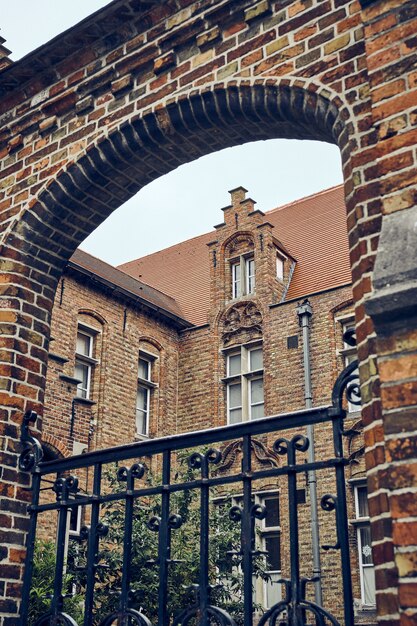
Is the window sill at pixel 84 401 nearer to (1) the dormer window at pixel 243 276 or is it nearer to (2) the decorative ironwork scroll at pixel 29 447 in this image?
(1) the dormer window at pixel 243 276

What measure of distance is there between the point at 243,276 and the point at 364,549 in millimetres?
7005

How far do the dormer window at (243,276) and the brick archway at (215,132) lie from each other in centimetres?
1308

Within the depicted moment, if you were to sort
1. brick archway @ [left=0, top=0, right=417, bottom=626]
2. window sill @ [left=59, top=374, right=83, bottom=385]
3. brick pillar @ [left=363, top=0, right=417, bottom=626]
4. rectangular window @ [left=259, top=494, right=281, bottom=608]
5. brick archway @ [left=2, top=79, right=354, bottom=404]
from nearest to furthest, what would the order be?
brick pillar @ [left=363, top=0, right=417, bottom=626] → brick archway @ [left=0, top=0, right=417, bottom=626] → brick archway @ [left=2, top=79, right=354, bottom=404] → window sill @ [left=59, top=374, right=83, bottom=385] → rectangular window @ [left=259, top=494, right=281, bottom=608]

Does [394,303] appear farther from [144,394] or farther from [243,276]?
[243,276]

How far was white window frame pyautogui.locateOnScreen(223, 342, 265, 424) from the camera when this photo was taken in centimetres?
1745

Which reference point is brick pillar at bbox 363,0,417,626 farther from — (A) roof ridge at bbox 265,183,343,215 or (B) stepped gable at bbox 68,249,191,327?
(A) roof ridge at bbox 265,183,343,215

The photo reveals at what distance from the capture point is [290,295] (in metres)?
18.0

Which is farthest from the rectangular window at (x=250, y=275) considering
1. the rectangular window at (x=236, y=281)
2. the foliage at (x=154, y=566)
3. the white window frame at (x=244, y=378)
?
the foliage at (x=154, y=566)

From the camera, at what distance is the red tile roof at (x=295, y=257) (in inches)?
713

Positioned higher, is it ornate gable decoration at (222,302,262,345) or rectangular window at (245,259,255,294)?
rectangular window at (245,259,255,294)

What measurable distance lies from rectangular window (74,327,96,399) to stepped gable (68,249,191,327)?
1.18 m

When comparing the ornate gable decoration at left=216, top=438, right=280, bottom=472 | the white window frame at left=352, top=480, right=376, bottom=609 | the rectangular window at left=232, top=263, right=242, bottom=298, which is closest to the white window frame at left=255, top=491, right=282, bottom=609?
the ornate gable decoration at left=216, top=438, right=280, bottom=472

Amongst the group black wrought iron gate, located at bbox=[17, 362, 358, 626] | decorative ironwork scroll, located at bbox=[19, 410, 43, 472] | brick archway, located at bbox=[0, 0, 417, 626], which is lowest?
black wrought iron gate, located at bbox=[17, 362, 358, 626]

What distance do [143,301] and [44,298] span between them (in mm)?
12488
